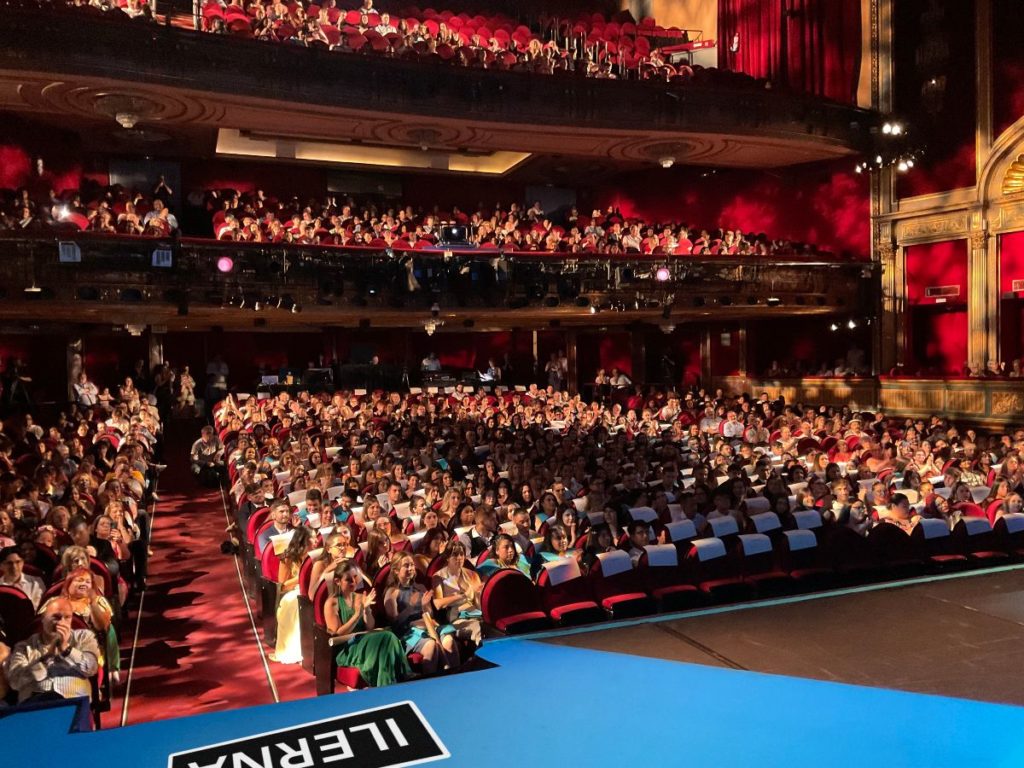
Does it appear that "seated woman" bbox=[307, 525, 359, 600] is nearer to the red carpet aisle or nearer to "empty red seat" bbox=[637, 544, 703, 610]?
the red carpet aisle

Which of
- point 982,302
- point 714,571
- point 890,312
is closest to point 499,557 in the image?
point 714,571

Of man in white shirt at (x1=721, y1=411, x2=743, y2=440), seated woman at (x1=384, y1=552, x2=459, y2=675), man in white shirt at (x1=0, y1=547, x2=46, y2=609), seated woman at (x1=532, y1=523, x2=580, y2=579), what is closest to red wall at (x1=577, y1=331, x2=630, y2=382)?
man in white shirt at (x1=721, y1=411, x2=743, y2=440)

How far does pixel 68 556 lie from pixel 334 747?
10.2 feet

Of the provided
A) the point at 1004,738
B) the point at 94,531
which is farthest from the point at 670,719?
the point at 94,531

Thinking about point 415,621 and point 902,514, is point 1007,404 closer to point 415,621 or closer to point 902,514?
point 902,514

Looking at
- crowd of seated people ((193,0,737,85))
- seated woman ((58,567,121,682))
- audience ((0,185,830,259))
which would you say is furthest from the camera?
crowd of seated people ((193,0,737,85))

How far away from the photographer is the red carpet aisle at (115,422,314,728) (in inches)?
198

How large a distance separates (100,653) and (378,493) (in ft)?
11.4

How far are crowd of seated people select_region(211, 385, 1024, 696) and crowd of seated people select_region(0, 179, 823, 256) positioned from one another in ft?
10.8

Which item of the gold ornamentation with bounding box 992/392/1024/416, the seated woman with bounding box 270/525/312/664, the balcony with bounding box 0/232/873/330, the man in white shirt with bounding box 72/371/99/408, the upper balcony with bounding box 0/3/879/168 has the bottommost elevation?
the seated woman with bounding box 270/525/312/664

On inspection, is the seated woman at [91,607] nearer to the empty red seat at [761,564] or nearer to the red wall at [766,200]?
the empty red seat at [761,564]

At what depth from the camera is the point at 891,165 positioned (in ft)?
53.4

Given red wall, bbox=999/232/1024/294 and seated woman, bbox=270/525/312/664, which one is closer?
seated woman, bbox=270/525/312/664

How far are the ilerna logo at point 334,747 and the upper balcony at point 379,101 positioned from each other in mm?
12255
